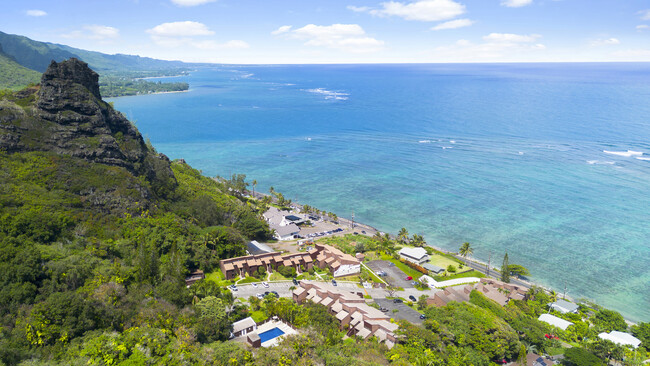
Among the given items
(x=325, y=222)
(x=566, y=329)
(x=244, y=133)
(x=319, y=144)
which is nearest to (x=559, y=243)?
(x=566, y=329)

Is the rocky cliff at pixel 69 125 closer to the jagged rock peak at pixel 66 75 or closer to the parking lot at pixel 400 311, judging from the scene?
the jagged rock peak at pixel 66 75

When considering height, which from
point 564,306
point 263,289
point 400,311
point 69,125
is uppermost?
point 69,125

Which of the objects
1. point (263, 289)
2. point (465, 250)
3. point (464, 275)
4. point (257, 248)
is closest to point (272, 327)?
point (263, 289)

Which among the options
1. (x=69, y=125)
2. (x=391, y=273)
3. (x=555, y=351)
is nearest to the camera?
(x=555, y=351)

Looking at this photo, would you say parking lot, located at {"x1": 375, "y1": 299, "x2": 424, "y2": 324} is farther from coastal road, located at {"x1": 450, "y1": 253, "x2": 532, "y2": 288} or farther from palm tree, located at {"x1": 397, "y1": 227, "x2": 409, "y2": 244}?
palm tree, located at {"x1": 397, "y1": 227, "x2": 409, "y2": 244}

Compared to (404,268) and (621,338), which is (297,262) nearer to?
(404,268)

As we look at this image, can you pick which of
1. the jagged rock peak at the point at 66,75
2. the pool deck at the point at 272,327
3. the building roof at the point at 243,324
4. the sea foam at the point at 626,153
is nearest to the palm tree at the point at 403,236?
the pool deck at the point at 272,327
